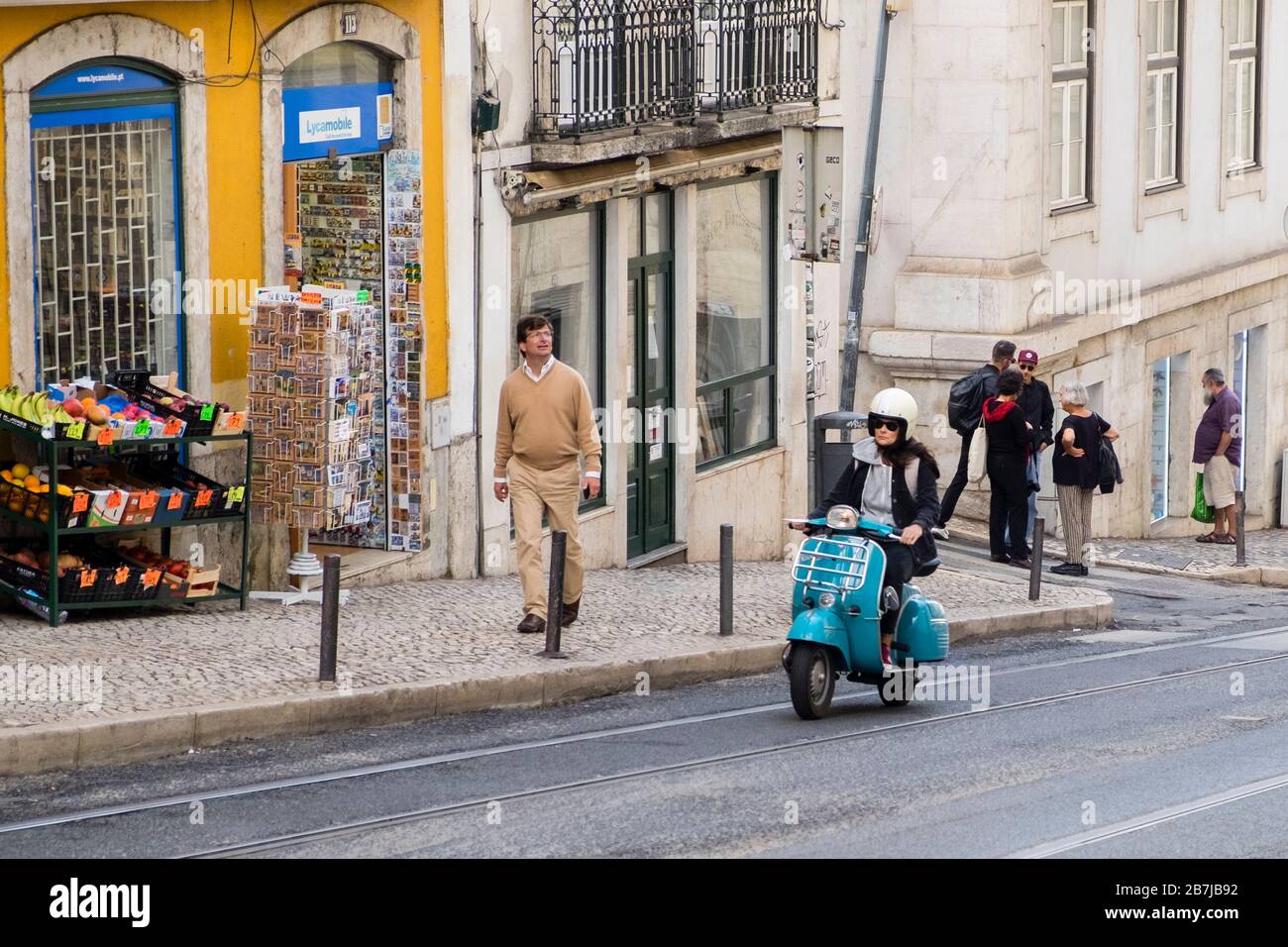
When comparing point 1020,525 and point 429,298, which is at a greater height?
point 429,298

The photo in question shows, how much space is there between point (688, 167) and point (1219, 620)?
17.6 feet

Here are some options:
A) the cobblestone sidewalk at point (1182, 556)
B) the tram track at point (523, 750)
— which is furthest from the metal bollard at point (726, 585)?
the cobblestone sidewalk at point (1182, 556)

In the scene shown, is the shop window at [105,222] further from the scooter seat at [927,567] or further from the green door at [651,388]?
the green door at [651,388]

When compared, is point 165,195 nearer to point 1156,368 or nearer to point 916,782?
point 916,782

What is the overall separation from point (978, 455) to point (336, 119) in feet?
21.2

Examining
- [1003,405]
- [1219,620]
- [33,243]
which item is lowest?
[1219,620]

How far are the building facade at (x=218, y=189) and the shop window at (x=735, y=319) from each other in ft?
13.1

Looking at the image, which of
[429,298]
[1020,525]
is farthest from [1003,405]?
[429,298]

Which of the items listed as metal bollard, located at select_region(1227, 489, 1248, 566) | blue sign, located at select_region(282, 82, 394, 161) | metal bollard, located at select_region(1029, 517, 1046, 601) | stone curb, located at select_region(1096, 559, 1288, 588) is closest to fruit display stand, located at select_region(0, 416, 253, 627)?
blue sign, located at select_region(282, 82, 394, 161)

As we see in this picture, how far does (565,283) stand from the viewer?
53.7ft

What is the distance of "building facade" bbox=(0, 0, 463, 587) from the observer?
11672 millimetres

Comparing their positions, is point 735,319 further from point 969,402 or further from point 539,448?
point 539,448

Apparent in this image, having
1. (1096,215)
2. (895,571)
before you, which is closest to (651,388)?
(895,571)
